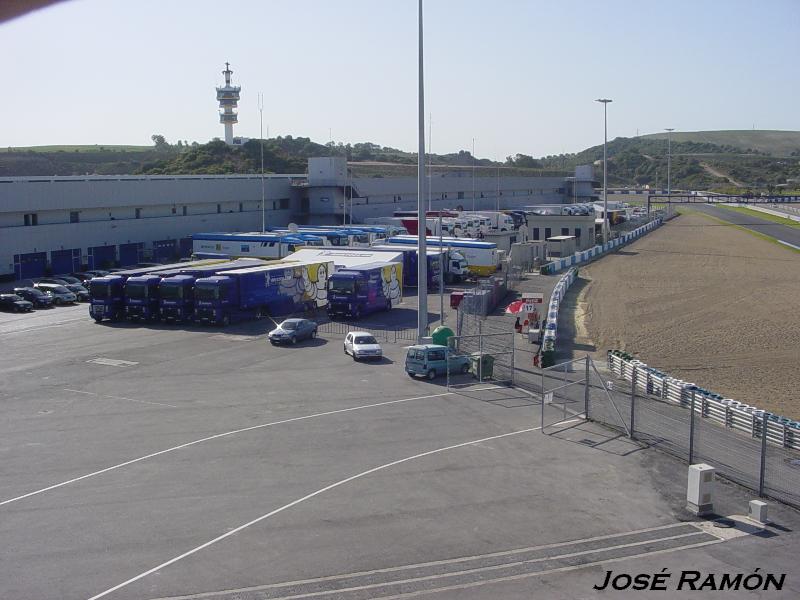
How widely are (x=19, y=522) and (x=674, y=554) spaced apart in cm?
1045

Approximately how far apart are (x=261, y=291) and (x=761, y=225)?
8273cm

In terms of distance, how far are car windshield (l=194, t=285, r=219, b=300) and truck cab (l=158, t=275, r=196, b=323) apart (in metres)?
0.63

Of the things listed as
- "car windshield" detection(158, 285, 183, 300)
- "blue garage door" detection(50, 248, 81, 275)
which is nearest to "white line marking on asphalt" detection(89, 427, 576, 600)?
"car windshield" detection(158, 285, 183, 300)

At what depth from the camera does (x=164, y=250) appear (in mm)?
59875

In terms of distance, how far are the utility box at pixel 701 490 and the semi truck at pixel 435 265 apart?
108ft

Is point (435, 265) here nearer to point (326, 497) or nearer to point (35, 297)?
point (35, 297)

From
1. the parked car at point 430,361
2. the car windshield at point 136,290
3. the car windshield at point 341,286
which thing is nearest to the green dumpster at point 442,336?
the parked car at point 430,361

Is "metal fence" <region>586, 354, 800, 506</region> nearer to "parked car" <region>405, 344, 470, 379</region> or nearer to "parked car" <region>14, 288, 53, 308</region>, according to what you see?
"parked car" <region>405, 344, 470, 379</region>

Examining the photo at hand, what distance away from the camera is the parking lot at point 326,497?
11.9 meters

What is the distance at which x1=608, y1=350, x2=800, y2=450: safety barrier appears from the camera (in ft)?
59.6

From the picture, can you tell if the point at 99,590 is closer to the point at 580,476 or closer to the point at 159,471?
the point at 159,471

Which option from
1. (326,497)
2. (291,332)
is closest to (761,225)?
(291,332)

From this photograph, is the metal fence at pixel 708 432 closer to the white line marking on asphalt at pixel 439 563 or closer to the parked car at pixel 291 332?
the white line marking on asphalt at pixel 439 563

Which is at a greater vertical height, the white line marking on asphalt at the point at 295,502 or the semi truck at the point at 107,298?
the semi truck at the point at 107,298
